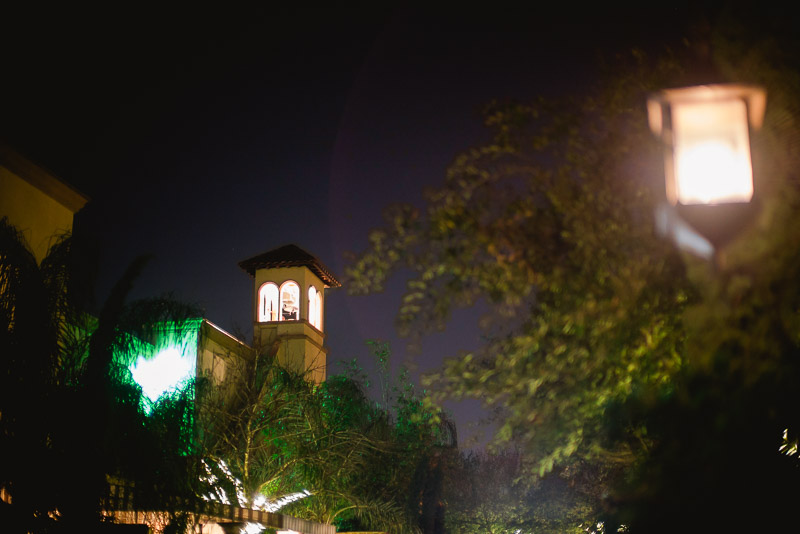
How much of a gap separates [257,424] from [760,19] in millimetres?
12976

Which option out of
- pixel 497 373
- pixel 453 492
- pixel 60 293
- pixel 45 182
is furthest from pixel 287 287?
pixel 497 373

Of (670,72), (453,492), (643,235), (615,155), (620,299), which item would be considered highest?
(670,72)

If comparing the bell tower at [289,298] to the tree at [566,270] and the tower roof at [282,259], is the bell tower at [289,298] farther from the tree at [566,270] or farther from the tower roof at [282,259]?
the tree at [566,270]

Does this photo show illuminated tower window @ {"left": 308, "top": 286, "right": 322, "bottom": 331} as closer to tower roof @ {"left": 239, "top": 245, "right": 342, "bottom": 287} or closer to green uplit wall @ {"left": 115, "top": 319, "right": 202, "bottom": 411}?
tower roof @ {"left": 239, "top": 245, "right": 342, "bottom": 287}

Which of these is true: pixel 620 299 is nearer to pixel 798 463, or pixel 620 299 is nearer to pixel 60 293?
pixel 798 463

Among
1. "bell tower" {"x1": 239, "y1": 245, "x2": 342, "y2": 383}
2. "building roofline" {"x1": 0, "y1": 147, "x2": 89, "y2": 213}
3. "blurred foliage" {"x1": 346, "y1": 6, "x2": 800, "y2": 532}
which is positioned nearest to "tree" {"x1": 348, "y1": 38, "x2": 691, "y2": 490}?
"blurred foliage" {"x1": 346, "y1": 6, "x2": 800, "y2": 532}

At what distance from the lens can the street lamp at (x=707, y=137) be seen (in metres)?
3.52

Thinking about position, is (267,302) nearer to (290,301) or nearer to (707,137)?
(290,301)

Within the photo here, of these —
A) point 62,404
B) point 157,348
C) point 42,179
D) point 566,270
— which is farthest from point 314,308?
point 566,270

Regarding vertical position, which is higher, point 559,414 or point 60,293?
point 60,293

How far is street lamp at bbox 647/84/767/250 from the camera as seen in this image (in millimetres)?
3521

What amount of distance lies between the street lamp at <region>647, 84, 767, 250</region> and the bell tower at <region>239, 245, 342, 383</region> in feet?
86.6

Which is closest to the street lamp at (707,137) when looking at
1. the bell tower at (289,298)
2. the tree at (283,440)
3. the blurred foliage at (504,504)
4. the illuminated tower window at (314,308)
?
the tree at (283,440)

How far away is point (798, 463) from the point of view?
277 inches
